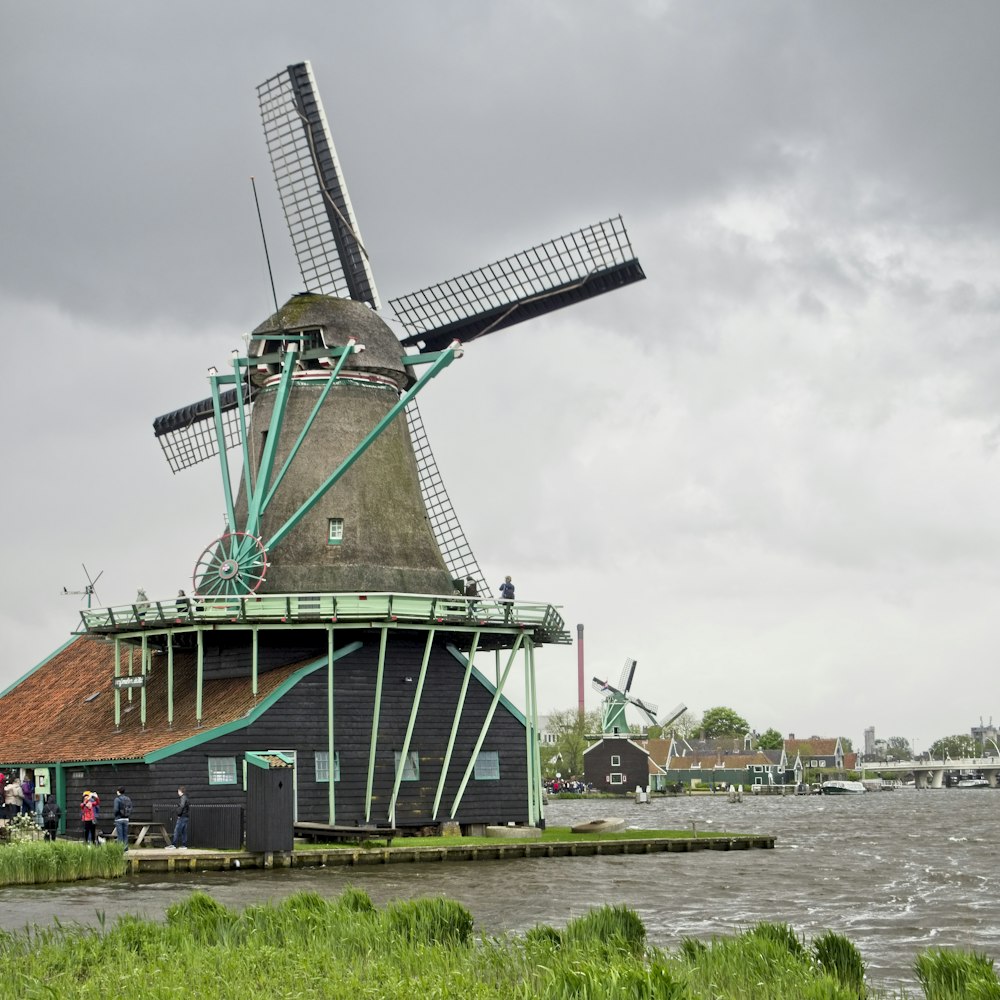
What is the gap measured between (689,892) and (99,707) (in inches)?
777

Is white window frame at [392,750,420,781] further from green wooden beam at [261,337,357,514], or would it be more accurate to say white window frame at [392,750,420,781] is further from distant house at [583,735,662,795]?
distant house at [583,735,662,795]

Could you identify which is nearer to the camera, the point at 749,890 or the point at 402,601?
the point at 749,890

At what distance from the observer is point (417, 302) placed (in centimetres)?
4256

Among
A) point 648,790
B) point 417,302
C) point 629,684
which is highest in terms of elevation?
point 417,302

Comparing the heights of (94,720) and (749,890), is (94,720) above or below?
above

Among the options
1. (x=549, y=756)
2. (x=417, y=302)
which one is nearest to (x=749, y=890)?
(x=417, y=302)

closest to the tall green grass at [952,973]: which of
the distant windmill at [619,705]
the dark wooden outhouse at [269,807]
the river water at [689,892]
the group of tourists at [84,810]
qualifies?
the river water at [689,892]

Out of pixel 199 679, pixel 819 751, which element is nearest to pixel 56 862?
pixel 199 679

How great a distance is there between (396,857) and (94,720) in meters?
11.6

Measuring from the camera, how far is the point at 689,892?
26.5 m

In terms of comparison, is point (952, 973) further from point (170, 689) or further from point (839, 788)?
point (839, 788)

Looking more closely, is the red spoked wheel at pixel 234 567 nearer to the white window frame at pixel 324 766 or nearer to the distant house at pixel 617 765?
the white window frame at pixel 324 766

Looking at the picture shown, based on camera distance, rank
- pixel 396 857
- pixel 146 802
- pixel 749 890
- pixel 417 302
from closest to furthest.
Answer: pixel 749 890 < pixel 396 857 < pixel 146 802 < pixel 417 302

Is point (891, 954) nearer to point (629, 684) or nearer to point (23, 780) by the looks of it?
point (23, 780)
